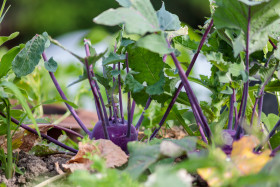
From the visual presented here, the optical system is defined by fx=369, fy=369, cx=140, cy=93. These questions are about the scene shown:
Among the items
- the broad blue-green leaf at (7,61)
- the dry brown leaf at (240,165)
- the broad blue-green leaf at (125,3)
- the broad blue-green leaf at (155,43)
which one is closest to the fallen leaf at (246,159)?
the dry brown leaf at (240,165)

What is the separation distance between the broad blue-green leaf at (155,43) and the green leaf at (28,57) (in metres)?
0.22

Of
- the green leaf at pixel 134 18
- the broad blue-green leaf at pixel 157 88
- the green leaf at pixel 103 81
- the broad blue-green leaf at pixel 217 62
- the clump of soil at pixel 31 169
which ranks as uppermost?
the green leaf at pixel 134 18

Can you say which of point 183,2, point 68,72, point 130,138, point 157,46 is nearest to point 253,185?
point 157,46

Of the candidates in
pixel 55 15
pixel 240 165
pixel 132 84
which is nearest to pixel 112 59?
pixel 132 84

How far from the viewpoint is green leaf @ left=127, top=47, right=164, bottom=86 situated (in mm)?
628

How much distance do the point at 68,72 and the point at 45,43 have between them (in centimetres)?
137

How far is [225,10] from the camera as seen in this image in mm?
530

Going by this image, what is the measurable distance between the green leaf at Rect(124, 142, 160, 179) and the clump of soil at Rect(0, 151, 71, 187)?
18 centimetres

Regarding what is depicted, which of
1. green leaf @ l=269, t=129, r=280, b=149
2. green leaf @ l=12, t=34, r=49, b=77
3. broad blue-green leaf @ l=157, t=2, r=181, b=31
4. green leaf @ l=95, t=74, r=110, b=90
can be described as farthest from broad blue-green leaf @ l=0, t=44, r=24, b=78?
green leaf @ l=269, t=129, r=280, b=149

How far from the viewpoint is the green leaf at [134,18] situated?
0.44m

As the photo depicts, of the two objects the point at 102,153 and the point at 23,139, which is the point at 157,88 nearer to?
the point at 102,153

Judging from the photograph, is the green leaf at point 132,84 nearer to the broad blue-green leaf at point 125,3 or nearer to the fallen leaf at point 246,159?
the broad blue-green leaf at point 125,3

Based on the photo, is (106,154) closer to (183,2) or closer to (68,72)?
(68,72)

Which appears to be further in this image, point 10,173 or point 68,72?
point 68,72
